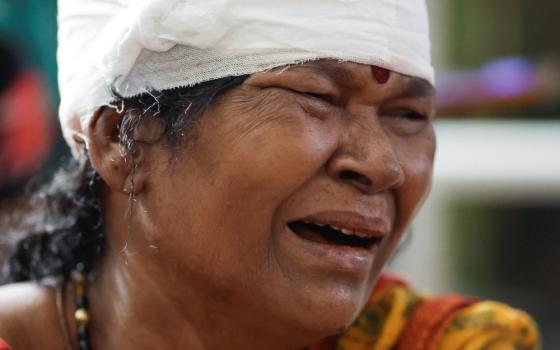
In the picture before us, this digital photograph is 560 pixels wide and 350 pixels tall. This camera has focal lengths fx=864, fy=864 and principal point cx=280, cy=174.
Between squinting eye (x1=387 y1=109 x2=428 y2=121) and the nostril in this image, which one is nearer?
the nostril

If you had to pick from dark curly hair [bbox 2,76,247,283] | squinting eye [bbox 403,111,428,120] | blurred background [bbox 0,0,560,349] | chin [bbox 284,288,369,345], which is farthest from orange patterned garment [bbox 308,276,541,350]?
blurred background [bbox 0,0,560,349]

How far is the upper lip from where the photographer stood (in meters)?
1.92

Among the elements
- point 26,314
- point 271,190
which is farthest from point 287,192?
point 26,314

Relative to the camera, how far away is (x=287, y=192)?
1896mm

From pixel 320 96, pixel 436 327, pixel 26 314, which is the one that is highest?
pixel 320 96

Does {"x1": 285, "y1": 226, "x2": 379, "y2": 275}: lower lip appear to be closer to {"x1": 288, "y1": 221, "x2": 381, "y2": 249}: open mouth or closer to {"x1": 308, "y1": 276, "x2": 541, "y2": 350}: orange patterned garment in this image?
{"x1": 288, "y1": 221, "x2": 381, "y2": 249}: open mouth

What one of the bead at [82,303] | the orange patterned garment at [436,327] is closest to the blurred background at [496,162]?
the orange patterned garment at [436,327]

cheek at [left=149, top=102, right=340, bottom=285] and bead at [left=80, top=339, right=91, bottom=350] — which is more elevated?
cheek at [left=149, top=102, right=340, bottom=285]

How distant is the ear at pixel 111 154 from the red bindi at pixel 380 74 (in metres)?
0.60

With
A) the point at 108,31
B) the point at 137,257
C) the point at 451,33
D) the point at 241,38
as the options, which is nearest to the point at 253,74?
the point at 241,38

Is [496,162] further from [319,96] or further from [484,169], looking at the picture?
[319,96]

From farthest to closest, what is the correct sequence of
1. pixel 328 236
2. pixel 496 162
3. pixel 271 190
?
pixel 496 162
pixel 328 236
pixel 271 190

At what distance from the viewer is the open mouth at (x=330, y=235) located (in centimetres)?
197

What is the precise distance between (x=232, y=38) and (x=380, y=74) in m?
0.35
